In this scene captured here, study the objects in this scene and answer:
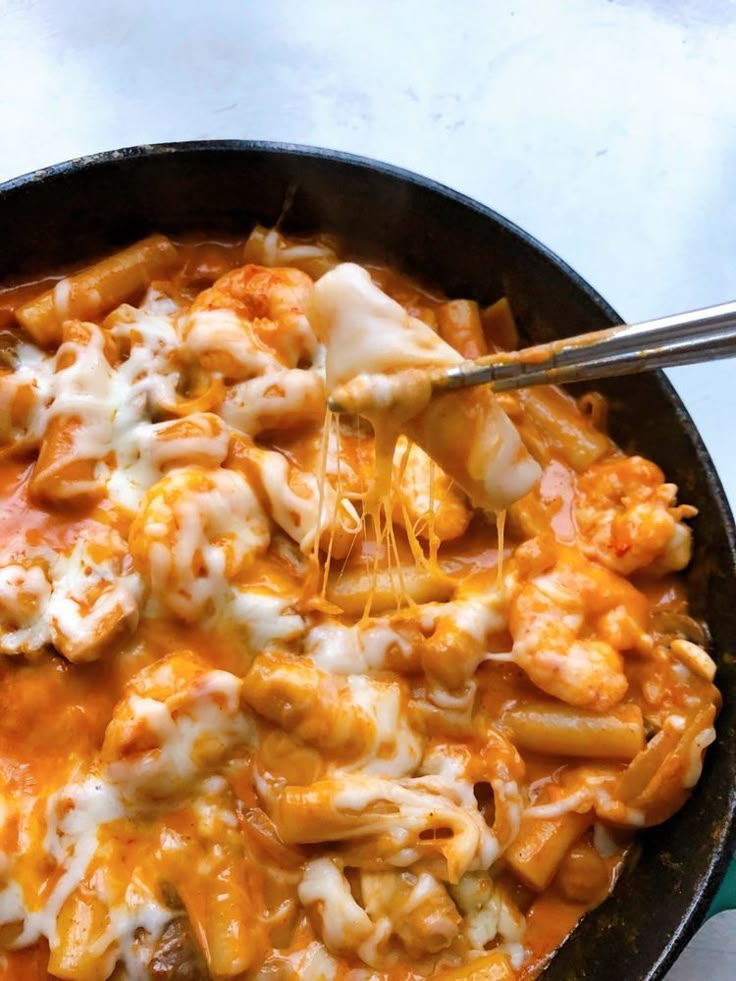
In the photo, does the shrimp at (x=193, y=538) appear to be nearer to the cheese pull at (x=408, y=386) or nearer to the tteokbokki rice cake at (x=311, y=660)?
the tteokbokki rice cake at (x=311, y=660)

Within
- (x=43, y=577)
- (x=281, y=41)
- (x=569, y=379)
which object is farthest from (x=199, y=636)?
(x=281, y=41)

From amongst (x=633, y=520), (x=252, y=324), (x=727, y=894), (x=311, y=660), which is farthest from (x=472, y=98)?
(x=727, y=894)

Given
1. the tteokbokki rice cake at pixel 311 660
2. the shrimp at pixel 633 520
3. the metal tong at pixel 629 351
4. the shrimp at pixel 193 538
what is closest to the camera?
the metal tong at pixel 629 351

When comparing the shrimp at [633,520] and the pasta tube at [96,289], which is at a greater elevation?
the pasta tube at [96,289]

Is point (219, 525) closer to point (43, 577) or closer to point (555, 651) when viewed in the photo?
point (43, 577)

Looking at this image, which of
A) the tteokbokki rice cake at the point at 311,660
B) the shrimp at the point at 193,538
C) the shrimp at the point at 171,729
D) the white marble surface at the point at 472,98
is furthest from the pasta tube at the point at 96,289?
the shrimp at the point at 171,729

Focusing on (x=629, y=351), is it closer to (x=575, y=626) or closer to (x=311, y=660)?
(x=575, y=626)

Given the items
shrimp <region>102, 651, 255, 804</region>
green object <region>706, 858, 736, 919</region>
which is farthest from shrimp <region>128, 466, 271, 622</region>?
green object <region>706, 858, 736, 919</region>

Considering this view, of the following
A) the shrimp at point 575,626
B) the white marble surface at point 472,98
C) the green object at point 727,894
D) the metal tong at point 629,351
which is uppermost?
the white marble surface at point 472,98
